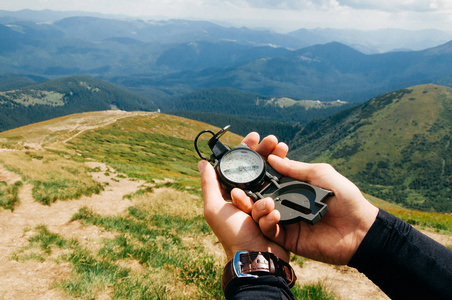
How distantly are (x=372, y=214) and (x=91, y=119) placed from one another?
143335 millimetres

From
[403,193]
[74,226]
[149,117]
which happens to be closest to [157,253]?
[74,226]

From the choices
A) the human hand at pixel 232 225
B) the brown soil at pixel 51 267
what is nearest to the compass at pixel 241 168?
the human hand at pixel 232 225

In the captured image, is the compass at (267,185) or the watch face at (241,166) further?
the watch face at (241,166)

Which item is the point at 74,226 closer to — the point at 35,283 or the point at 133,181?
the point at 35,283

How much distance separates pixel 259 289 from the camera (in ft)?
9.21

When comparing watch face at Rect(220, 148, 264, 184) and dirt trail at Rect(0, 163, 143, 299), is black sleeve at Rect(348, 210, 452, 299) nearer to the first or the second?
watch face at Rect(220, 148, 264, 184)

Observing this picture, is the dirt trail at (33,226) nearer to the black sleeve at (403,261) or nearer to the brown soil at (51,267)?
the brown soil at (51,267)

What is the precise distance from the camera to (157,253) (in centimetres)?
757

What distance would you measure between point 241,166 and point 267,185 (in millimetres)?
631

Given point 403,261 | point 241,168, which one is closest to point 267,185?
point 241,168

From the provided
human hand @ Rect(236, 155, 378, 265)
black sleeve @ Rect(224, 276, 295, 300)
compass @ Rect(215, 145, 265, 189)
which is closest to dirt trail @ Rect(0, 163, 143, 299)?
compass @ Rect(215, 145, 265, 189)

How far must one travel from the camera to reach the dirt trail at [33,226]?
17.8 feet

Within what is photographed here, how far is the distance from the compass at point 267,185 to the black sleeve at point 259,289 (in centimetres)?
130

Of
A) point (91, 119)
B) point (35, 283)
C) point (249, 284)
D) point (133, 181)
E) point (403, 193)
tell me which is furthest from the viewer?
point (403, 193)
